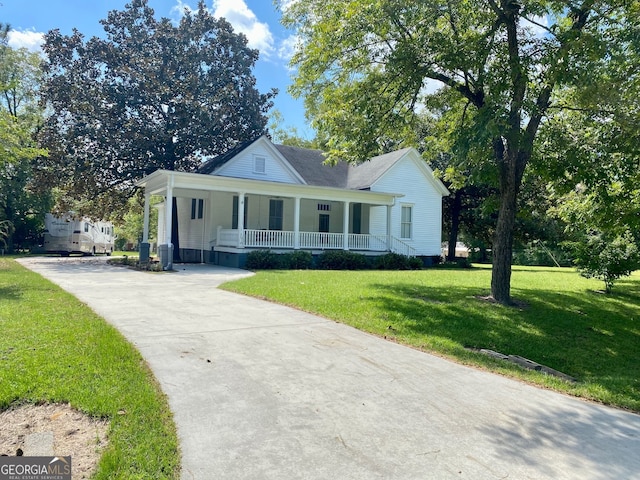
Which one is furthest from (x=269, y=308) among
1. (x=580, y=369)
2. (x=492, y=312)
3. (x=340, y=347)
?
(x=580, y=369)

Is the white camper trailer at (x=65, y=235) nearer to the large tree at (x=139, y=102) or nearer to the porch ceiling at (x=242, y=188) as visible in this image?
the large tree at (x=139, y=102)

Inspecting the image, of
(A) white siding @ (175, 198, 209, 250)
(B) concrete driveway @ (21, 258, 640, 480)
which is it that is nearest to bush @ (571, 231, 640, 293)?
(B) concrete driveway @ (21, 258, 640, 480)

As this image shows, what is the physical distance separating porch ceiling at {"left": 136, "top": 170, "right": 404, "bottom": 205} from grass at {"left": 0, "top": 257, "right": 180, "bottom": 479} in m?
11.2

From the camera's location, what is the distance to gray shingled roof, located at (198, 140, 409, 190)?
23.3 metres

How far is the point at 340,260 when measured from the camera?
768 inches

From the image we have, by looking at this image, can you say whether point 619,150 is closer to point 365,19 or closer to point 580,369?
point 580,369

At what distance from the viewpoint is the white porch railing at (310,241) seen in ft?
63.3

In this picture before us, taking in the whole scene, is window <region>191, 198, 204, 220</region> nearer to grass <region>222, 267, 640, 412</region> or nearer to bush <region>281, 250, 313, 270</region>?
bush <region>281, 250, 313, 270</region>

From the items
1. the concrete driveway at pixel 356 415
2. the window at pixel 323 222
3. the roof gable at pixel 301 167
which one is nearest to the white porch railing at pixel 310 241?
the window at pixel 323 222

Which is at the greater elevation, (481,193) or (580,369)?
(481,193)

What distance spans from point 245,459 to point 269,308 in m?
5.67

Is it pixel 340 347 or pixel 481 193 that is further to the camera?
pixel 481 193

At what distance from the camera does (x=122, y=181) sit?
24281 millimetres

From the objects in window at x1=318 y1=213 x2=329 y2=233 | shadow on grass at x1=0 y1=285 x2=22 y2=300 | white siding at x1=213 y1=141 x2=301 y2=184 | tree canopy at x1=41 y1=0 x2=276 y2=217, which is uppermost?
tree canopy at x1=41 y1=0 x2=276 y2=217
